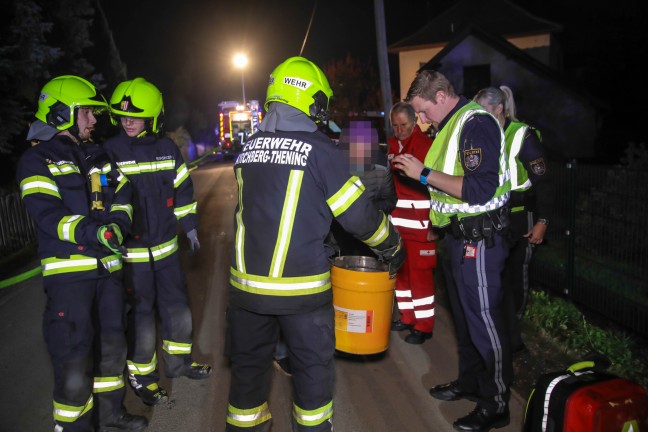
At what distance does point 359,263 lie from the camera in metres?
3.97

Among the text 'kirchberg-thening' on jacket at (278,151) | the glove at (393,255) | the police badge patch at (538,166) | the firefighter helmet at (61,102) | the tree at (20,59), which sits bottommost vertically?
the glove at (393,255)

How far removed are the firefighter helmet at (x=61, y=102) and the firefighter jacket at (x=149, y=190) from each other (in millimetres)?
595

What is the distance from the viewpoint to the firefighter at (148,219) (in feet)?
12.5

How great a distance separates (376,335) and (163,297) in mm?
1682

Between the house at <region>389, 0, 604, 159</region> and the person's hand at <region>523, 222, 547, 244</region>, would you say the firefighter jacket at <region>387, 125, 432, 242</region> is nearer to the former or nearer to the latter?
the person's hand at <region>523, 222, 547, 244</region>

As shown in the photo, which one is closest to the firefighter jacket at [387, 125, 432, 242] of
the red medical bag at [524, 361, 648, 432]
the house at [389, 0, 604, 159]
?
the red medical bag at [524, 361, 648, 432]

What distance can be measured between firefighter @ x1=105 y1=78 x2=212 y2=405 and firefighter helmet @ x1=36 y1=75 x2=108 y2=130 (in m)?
0.49

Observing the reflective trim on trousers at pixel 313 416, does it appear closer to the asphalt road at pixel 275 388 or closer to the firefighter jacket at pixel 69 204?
the asphalt road at pixel 275 388

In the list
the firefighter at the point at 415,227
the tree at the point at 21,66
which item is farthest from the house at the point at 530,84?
the firefighter at the point at 415,227

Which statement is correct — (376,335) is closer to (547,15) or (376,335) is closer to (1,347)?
(1,347)

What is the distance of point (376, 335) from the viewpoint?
397cm

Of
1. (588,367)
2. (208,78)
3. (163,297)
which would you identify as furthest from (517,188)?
(208,78)

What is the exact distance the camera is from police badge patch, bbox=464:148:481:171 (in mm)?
3189

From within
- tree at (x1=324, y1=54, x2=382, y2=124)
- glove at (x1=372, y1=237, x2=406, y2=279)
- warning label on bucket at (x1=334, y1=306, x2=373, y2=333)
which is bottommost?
warning label on bucket at (x1=334, y1=306, x2=373, y2=333)
